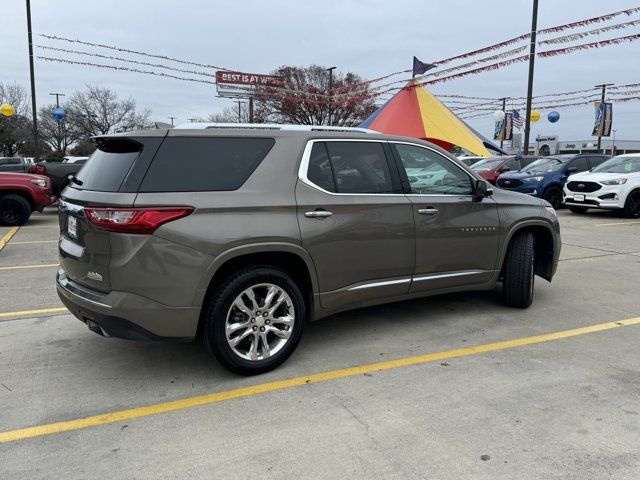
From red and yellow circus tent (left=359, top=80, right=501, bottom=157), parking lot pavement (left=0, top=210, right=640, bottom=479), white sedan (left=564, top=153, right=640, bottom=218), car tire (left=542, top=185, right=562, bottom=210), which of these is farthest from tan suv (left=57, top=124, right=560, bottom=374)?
red and yellow circus tent (left=359, top=80, right=501, bottom=157)

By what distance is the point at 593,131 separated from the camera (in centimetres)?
3319

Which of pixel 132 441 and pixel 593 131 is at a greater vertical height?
pixel 593 131

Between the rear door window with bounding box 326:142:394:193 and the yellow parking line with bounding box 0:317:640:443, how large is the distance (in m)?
1.38

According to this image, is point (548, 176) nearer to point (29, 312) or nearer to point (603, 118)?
point (29, 312)

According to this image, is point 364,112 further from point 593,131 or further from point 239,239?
point 239,239

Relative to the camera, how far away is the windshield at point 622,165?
519 inches

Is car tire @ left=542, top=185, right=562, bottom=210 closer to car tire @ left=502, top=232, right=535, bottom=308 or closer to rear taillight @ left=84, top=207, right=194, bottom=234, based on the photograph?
car tire @ left=502, top=232, right=535, bottom=308

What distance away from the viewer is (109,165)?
353 centimetres

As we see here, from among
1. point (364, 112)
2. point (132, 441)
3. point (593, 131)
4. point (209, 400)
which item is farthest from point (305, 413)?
point (364, 112)

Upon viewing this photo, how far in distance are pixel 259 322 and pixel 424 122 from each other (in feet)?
58.4

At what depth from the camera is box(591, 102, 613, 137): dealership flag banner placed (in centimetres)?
3225

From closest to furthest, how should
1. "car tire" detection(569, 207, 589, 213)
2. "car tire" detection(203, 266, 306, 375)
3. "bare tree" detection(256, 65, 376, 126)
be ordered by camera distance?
"car tire" detection(203, 266, 306, 375)
"car tire" detection(569, 207, 589, 213)
"bare tree" detection(256, 65, 376, 126)

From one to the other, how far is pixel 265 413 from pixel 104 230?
1.53 metres

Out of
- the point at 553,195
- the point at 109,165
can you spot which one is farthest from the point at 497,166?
the point at 109,165
